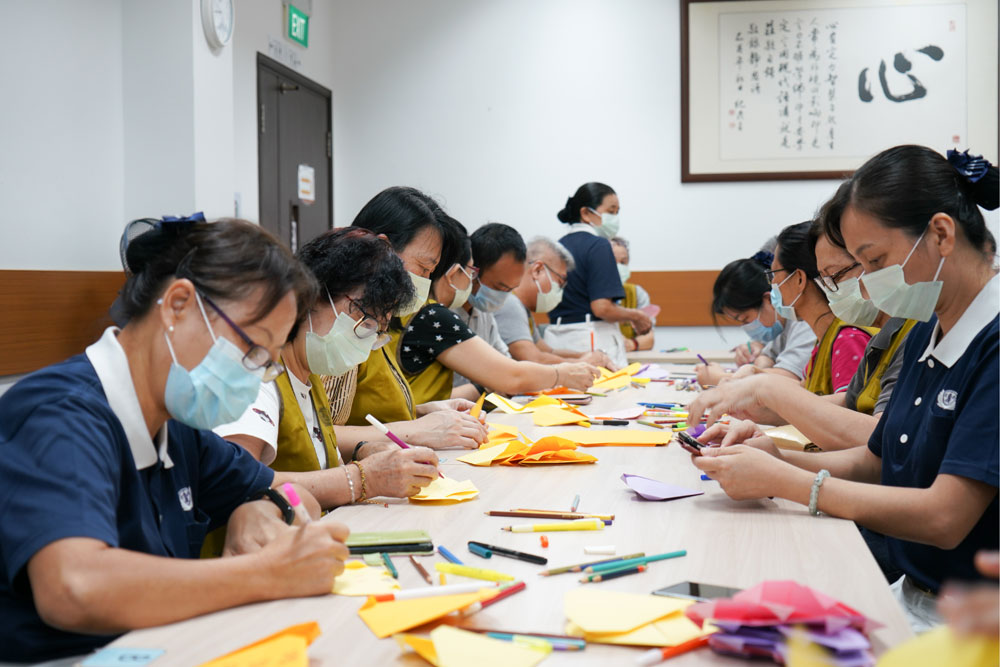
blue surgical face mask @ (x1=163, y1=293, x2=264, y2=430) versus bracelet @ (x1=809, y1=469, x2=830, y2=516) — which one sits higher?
blue surgical face mask @ (x1=163, y1=293, x2=264, y2=430)

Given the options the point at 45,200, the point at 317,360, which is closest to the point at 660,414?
the point at 317,360

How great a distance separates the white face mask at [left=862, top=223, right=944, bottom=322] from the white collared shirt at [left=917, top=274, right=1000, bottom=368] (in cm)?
6

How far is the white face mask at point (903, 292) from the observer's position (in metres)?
1.54

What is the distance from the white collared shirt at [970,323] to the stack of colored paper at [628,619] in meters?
0.76

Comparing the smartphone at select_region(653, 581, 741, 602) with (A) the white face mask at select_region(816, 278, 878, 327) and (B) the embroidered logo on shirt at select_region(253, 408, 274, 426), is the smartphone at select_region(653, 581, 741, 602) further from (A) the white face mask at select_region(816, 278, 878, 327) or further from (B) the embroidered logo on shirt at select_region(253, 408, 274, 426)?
(A) the white face mask at select_region(816, 278, 878, 327)

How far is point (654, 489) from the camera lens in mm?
1599

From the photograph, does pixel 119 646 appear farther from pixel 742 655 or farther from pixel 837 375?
pixel 837 375

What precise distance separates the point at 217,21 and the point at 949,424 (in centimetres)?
332

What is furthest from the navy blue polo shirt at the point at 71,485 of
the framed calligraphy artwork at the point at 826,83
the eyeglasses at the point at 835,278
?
the framed calligraphy artwork at the point at 826,83

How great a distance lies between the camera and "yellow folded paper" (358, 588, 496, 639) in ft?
3.18

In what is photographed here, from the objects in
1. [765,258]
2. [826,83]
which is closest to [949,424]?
[765,258]

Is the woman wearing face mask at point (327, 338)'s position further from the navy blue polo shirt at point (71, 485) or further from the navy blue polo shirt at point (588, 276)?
the navy blue polo shirt at point (588, 276)

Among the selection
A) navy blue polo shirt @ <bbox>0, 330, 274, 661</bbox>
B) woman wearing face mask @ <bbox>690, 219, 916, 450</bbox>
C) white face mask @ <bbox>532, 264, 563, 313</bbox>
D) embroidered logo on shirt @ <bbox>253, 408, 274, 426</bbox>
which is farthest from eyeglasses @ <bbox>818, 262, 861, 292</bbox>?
white face mask @ <bbox>532, 264, 563, 313</bbox>

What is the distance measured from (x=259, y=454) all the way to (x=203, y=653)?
72 cm
